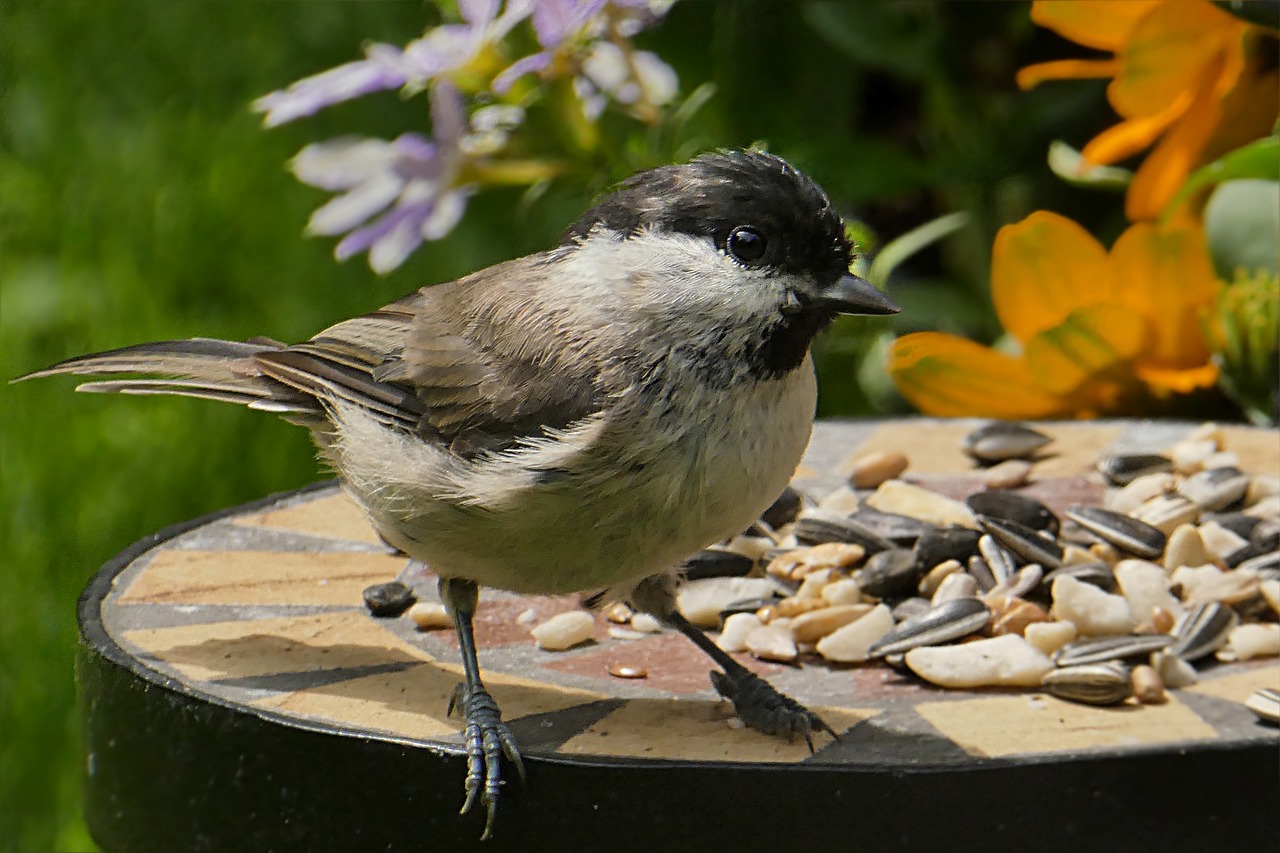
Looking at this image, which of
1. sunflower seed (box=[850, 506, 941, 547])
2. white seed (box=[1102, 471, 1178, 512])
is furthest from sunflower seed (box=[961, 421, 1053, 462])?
sunflower seed (box=[850, 506, 941, 547])

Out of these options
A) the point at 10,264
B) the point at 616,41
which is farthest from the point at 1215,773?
the point at 10,264

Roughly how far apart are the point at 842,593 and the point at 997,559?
29 cm

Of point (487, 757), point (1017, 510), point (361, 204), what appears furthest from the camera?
point (361, 204)

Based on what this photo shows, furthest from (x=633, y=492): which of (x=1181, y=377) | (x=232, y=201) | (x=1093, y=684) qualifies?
(x=232, y=201)

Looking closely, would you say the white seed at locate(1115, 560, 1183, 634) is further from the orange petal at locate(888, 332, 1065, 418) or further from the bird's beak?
the orange petal at locate(888, 332, 1065, 418)

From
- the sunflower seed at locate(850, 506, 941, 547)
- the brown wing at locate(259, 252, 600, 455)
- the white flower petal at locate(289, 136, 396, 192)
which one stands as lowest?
the sunflower seed at locate(850, 506, 941, 547)

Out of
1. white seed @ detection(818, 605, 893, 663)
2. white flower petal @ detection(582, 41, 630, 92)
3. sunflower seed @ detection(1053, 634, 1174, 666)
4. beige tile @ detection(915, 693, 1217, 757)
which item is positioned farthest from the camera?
white flower petal @ detection(582, 41, 630, 92)

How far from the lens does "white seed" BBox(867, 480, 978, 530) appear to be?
269 centimetres

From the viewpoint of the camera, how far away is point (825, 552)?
2.54m

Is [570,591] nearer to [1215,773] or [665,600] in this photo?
[665,600]

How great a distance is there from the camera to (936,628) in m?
2.23

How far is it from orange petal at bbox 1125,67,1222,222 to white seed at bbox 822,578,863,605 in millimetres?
1262

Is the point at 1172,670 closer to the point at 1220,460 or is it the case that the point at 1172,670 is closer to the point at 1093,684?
the point at 1093,684

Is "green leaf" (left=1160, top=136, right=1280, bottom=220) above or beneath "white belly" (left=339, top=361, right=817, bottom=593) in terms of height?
above
